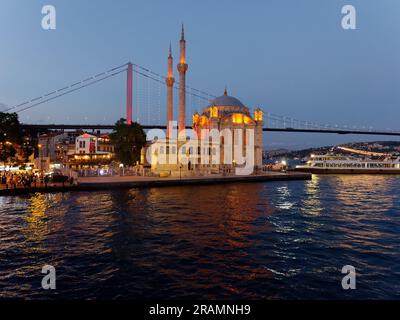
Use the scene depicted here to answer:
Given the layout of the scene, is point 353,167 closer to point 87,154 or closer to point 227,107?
point 227,107

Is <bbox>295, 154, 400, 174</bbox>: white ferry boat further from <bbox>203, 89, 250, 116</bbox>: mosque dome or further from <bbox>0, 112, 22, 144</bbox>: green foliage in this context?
<bbox>0, 112, 22, 144</bbox>: green foliage

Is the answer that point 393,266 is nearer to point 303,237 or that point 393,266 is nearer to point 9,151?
point 303,237

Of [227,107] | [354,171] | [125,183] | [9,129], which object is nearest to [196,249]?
[125,183]

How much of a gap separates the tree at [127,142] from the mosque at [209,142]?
14.1 feet

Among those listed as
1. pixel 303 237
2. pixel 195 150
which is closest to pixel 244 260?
Result: pixel 303 237

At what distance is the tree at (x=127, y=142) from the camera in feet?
134

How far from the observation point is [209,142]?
52.3m

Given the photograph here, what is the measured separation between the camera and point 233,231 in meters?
15.3

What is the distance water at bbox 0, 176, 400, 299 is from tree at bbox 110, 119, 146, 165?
18582mm

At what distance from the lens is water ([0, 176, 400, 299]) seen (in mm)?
8797

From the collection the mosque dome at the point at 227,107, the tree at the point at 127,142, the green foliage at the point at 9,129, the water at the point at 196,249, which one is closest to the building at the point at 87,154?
the tree at the point at 127,142

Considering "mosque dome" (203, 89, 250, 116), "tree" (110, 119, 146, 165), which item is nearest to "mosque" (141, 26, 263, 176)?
"mosque dome" (203, 89, 250, 116)

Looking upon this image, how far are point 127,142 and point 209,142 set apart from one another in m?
16.2

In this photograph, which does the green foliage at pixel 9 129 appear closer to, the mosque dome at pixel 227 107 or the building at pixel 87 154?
the building at pixel 87 154
